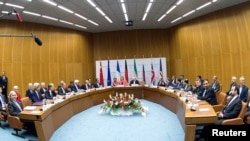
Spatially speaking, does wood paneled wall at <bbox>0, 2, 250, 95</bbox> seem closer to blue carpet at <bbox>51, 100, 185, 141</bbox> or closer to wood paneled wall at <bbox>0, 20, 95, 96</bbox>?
wood paneled wall at <bbox>0, 20, 95, 96</bbox>

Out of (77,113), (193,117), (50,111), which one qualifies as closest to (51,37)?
(77,113)

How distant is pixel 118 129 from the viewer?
750 centimetres

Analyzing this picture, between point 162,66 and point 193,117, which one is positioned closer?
point 193,117

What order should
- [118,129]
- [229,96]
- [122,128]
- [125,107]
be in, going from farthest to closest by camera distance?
[125,107] → [122,128] → [118,129] → [229,96]

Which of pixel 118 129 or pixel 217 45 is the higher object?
pixel 217 45

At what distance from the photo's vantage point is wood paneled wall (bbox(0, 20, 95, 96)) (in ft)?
44.8

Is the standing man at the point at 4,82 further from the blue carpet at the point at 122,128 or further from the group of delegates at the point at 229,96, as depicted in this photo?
the group of delegates at the point at 229,96

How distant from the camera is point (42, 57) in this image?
15.3 m

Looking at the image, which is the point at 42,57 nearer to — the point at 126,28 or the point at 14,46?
the point at 14,46

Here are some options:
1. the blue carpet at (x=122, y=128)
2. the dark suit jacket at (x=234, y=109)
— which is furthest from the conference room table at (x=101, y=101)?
the dark suit jacket at (x=234, y=109)

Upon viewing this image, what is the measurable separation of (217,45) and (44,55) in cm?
980

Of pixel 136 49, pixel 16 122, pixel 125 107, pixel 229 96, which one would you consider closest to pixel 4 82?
pixel 16 122

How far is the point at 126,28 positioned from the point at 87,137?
12.6 meters

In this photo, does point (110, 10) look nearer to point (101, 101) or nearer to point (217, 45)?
point (101, 101)
